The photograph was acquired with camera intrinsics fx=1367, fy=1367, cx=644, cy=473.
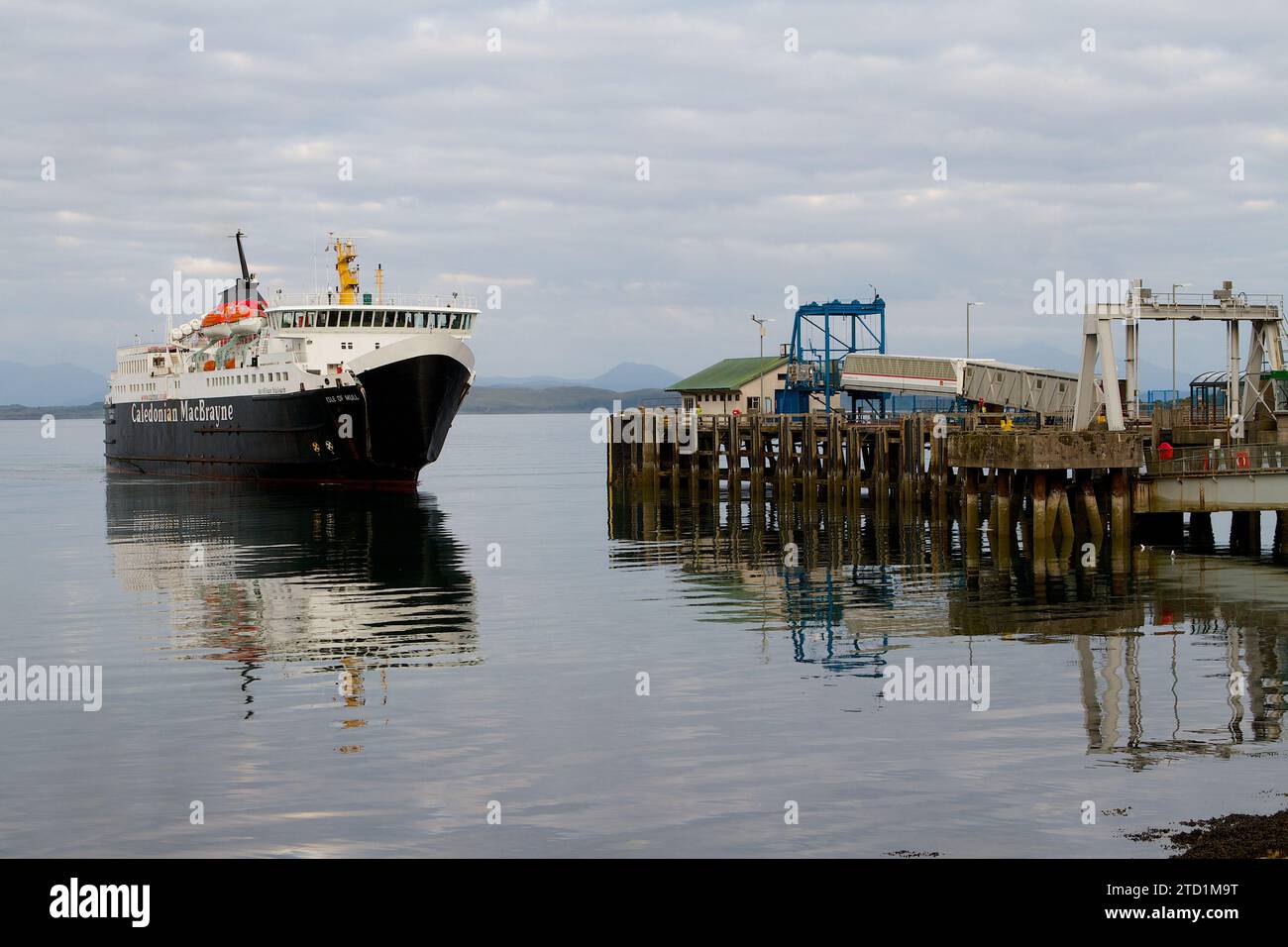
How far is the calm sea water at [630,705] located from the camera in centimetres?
1554

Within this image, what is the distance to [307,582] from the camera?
37531mm

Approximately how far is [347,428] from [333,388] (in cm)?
237

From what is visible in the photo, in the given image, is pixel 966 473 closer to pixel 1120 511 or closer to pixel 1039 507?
pixel 1039 507

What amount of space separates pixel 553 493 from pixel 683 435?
1303 cm

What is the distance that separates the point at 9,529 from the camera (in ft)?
185

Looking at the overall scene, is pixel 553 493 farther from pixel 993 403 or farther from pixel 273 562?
pixel 273 562

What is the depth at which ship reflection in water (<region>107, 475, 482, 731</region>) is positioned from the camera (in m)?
26.2

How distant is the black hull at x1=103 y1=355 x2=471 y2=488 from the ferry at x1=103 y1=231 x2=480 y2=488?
0.07 meters
